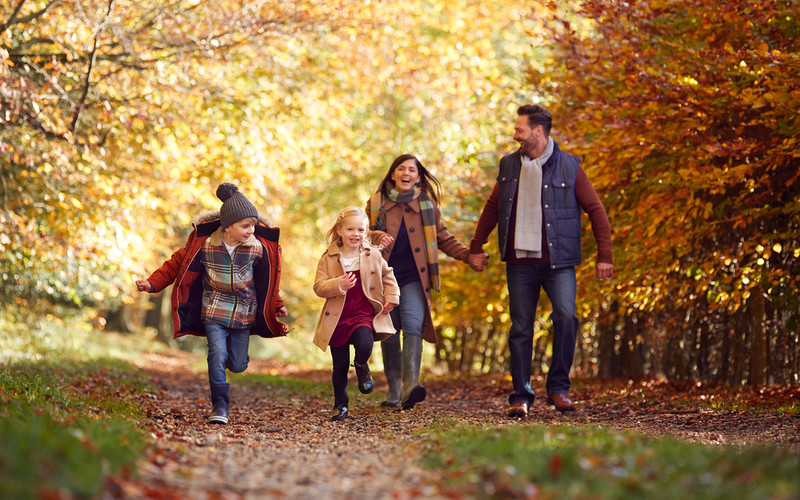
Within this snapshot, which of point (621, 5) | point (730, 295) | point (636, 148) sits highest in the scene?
point (621, 5)

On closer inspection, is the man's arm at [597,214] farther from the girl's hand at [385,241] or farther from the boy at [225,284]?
the boy at [225,284]

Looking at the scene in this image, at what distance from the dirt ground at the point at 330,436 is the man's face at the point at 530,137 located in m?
2.12

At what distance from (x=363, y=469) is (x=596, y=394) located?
16.0 ft

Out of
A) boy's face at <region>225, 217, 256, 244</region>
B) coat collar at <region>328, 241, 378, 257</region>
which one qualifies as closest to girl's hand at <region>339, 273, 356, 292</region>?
coat collar at <region>328, 241, 378, 257</region>

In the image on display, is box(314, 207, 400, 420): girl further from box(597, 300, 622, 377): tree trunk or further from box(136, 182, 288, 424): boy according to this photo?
box(597, 300, 622, 377): tree trunk

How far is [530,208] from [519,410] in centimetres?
158

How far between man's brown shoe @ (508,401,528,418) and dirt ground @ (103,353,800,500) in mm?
109

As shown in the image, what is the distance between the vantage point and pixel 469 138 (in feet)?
34.6

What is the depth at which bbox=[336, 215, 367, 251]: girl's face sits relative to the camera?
598 centimetres

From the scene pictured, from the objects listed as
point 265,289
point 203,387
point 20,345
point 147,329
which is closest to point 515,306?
point 265,289

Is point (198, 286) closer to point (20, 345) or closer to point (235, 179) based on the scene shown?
point (235, 179)

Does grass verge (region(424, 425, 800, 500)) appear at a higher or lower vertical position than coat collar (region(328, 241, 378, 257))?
lower

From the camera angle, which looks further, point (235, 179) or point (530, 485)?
point (235, 179)

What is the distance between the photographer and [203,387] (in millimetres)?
10570
